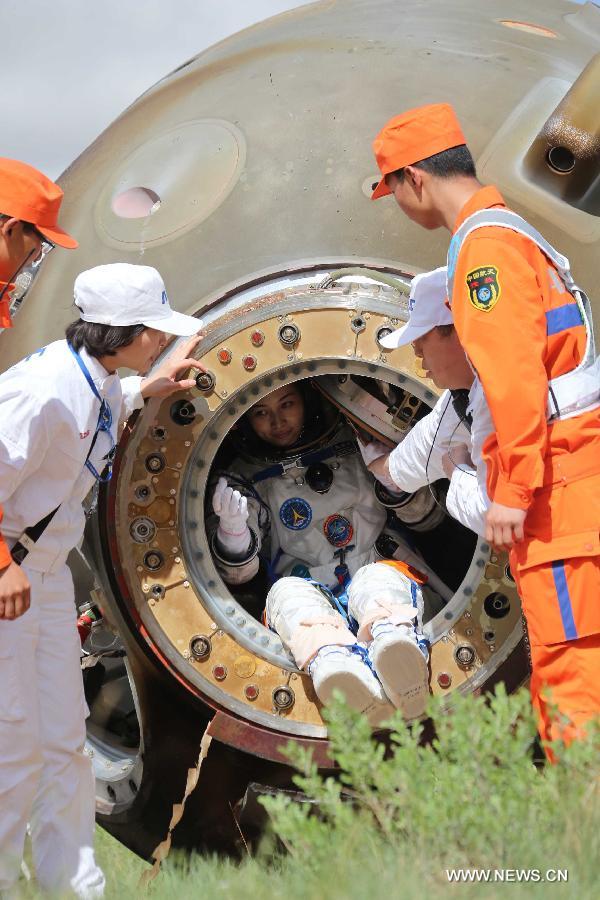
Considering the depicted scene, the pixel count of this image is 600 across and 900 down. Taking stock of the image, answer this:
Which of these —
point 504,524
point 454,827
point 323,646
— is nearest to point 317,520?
point 323,646

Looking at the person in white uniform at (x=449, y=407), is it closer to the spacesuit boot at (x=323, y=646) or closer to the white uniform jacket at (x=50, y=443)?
the spacesuit boot at (x=323, y=646)

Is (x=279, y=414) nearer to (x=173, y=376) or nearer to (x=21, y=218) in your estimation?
(x=173, y=376)

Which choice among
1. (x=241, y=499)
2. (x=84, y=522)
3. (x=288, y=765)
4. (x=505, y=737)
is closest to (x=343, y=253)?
(x=241, y=499)

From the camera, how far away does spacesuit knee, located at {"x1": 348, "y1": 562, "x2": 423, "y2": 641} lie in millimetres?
3799

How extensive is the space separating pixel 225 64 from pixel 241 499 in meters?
1.85

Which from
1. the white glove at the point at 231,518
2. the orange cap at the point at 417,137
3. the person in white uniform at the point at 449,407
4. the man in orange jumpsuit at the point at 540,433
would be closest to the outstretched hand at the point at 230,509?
the white glove at the point at 231,518

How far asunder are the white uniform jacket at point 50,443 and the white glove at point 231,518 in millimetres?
603

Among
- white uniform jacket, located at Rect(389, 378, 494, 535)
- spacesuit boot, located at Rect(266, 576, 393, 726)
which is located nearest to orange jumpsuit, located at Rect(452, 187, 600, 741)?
white uniform jacket, located at Rect(389, 378, 494, 535)

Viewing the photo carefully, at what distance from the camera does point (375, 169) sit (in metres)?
4.08

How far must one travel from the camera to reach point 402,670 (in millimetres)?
3572

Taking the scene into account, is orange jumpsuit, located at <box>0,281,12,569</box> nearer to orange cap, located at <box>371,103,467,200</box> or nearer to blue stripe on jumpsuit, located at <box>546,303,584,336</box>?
orange cap, located at <box>371,103,467,200</box>

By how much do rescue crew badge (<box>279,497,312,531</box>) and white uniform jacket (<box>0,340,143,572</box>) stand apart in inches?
47.8

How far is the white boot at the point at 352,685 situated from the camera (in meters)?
3.56

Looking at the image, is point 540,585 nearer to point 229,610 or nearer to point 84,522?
point 229,610
